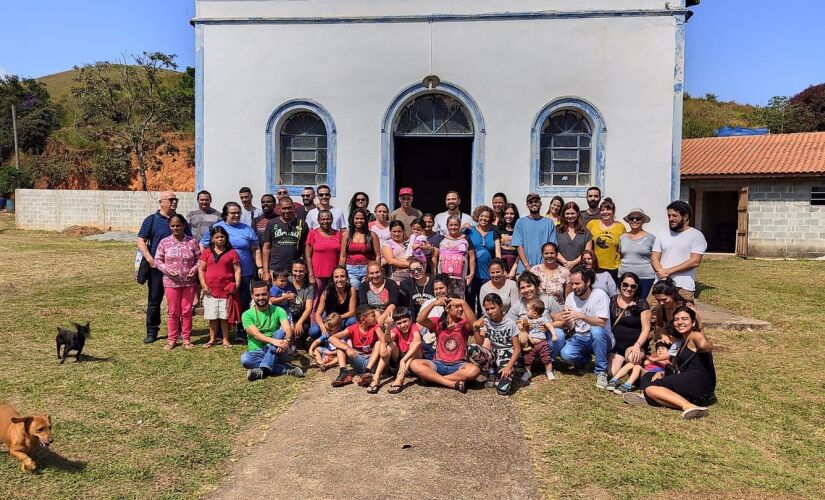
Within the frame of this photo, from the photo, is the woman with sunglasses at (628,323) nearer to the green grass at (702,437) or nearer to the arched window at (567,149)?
the green grass at (702,437)

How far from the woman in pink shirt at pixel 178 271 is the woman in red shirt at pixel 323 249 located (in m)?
1.20

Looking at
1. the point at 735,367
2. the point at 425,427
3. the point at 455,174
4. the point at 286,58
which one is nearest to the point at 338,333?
the point at 425,427

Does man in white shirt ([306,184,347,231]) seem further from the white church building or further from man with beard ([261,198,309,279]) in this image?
the white church building

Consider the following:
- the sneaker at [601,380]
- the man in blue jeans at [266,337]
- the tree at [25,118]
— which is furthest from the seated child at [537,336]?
the tree at [25,118]

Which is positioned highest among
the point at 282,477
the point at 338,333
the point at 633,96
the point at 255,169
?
the point at 633,96

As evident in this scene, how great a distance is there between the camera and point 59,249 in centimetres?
1723

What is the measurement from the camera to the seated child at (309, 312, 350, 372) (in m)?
6.02

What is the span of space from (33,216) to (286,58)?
18947mm

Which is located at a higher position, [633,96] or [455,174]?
[633,96]

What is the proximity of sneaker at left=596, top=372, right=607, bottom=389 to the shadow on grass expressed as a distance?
399cm

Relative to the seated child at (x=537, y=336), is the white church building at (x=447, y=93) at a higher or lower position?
higher

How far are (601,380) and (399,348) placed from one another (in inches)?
70.6

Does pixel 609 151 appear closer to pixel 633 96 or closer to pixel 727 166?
pixel 633 96

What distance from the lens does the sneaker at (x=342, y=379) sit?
554 cm
